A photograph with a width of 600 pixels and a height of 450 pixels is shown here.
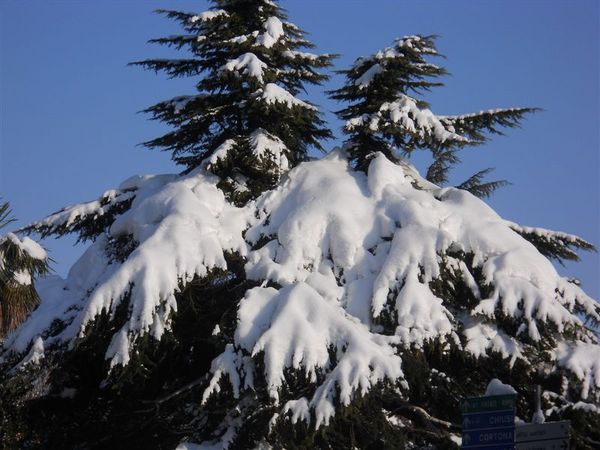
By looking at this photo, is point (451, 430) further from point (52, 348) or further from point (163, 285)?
point (52, 348)

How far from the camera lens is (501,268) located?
14031 millimetres

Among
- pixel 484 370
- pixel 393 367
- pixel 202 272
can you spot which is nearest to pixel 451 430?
pixel 484 370

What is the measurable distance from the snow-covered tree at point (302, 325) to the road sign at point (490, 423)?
405 cm

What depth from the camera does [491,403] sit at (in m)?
8.05

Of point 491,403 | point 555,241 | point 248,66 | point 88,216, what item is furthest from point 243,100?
point 491,403

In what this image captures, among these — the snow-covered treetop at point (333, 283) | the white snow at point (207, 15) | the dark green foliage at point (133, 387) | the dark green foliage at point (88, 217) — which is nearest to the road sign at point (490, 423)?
the snow-covered treetop at point (333, 283)

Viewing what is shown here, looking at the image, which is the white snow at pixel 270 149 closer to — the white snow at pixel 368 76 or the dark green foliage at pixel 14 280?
the white snow at pixel 368 76

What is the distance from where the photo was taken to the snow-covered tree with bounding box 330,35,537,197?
1677 centimetres

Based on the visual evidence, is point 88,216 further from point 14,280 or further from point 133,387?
point 14,280

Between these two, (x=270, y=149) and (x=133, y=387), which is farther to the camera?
(x=270, y=149)

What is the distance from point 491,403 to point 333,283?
6.63 meters

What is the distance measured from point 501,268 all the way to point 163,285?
5.07 m

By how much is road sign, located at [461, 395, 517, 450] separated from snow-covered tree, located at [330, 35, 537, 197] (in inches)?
351

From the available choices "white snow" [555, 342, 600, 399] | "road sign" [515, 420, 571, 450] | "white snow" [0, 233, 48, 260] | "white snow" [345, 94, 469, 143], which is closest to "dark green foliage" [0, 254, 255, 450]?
"white snow" [0, 233, 48, 260]
